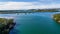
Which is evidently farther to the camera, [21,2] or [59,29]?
[59,29]

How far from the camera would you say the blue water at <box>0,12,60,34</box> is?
2219mm

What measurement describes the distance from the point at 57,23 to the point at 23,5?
0.76 meters

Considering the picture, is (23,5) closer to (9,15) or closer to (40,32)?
(9,15)

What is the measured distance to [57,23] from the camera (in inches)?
93.9

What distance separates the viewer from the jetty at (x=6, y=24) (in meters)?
2.17

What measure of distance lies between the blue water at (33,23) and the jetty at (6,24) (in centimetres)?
6

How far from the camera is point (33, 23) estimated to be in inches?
88.8

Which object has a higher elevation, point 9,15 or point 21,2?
point 21,2

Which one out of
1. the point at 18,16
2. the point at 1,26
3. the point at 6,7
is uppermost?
the point at 6,7

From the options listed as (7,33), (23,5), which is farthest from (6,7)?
(7,33)

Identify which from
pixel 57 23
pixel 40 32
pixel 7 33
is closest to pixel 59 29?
pixel 57 23

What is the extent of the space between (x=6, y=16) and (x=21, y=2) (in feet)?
1.24

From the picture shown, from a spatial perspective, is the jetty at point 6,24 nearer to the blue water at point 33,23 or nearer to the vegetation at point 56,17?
the blue water at point 33,23

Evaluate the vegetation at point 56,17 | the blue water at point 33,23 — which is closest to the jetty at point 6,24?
the blue water at point 33,23
